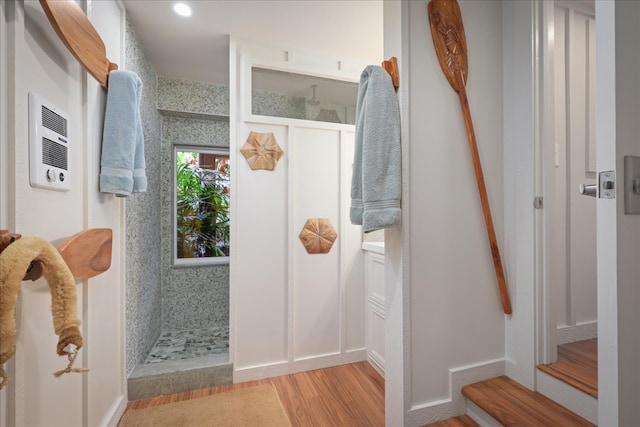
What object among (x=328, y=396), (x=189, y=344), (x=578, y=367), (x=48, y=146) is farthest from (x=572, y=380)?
(x=189, y=344)

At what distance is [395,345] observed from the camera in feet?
4.04

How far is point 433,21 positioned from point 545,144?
0.76 meters

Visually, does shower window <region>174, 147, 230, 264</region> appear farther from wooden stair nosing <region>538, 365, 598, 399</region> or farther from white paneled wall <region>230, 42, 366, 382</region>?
wooden stair nosing <region>538, 365, 598, 399</region>

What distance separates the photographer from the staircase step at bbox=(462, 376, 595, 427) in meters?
1.07

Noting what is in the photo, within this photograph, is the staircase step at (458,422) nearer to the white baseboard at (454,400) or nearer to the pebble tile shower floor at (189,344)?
the white baseboard at (454,400)

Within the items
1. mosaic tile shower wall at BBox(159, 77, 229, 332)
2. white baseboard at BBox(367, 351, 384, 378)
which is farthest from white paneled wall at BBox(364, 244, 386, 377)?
mosaic tile shower wall at BBox(159, 77, 229, 332)

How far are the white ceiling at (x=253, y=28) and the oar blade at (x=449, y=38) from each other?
0.56 meters

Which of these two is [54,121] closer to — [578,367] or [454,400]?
[454,400]

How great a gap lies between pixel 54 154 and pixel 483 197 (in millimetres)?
1746

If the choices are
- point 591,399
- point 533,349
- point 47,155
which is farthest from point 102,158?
point 591,399

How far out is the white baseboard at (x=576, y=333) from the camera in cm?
146

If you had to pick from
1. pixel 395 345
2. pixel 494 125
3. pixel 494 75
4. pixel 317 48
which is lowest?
pixel 395 345

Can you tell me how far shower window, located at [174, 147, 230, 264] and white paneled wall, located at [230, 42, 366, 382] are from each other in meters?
1.03

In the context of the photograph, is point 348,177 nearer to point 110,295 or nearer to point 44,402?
point 110,295
